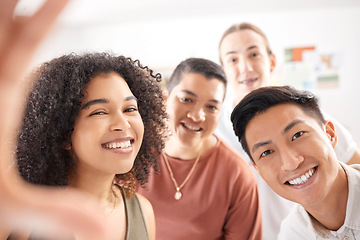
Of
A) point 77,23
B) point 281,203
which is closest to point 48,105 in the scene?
point 281,203

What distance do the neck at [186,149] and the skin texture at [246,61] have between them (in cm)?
33

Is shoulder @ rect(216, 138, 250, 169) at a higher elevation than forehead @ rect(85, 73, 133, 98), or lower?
higher

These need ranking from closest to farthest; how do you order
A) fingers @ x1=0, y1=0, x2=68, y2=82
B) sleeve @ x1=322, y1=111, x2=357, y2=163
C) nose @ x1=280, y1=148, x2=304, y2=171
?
fingers @ x1=0, y1=0, x2=68, y2=82, nose @ x1=280, y1=148, x2=304, y2=171, sleeve @ x1=322, y1=111, x2=357, y2=163

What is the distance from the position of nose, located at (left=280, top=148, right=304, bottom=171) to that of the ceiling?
3.83 m

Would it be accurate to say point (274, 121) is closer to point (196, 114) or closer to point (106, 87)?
point (196, 114)

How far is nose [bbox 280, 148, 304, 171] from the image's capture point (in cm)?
110

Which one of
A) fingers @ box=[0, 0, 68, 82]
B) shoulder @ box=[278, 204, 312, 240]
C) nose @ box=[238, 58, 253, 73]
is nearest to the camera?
fingers @ box=[0, 0, 68, 82]

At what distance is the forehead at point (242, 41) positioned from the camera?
189cm

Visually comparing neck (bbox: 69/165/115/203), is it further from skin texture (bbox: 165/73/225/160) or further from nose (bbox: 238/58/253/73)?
nose (bbox: 238/58/253/73)

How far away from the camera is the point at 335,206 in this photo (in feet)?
4.12

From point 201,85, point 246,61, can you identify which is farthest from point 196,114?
point 246,61

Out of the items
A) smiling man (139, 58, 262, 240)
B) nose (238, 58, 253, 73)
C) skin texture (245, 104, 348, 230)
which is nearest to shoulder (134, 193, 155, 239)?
smiling man (139, 58, 262, 240)

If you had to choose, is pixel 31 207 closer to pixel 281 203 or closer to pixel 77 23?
pixel 281 203

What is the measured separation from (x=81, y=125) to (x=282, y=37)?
4.94 metres
